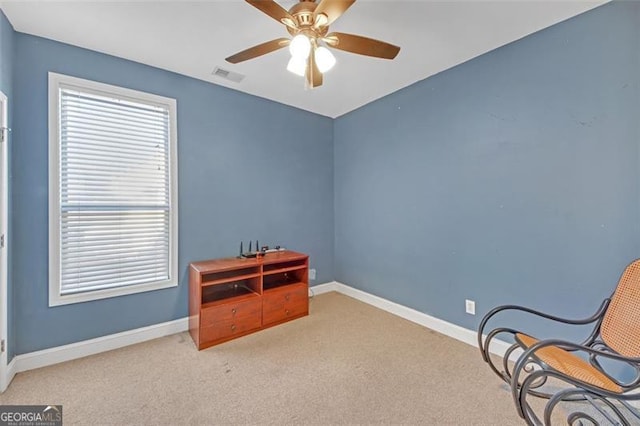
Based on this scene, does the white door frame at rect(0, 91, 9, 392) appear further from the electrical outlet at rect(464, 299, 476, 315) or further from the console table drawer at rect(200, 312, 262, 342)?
the electrical outlet at rect(464, 299, 476, 315)

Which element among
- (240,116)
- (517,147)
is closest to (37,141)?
(240,116)

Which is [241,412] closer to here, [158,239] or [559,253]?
[158,239]

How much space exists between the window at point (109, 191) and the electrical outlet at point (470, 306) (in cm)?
285

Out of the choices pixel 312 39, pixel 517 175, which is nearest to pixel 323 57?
pixel 312 39

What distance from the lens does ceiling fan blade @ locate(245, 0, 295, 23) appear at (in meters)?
1.49

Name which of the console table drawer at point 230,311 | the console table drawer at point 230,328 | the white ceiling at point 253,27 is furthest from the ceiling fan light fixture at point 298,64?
the console table drawer at point 230,328

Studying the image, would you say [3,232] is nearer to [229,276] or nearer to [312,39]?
[229,276]

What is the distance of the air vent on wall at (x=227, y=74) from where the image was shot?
2765mm

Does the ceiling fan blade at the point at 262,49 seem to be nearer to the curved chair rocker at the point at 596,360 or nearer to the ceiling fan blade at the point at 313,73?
the ceiling fan blade at the point at 313,73

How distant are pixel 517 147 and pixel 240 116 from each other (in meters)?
2.78

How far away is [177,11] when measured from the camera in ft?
6.38

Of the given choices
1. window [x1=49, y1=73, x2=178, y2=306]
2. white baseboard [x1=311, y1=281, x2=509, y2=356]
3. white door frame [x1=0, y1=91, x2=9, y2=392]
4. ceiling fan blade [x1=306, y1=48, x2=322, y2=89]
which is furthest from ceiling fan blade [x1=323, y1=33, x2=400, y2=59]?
white baseboard [x1=311, y1=281, x2=509, y2=356]

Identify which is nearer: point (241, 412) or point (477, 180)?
point (241, 412)

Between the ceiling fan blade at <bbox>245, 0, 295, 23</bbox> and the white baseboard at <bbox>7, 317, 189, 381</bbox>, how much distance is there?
277 centimetres
